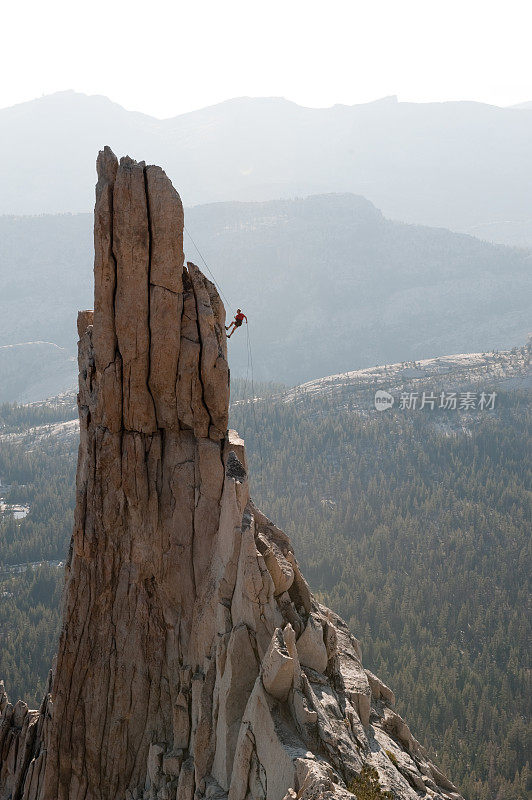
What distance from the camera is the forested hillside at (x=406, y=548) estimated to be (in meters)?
57.8

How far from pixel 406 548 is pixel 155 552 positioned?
74861 mm

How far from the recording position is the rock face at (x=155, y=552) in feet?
60.9

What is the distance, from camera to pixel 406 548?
90688 millimetres

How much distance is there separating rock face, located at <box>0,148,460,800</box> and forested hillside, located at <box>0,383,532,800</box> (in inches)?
1302

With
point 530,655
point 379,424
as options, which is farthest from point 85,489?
point 379,424

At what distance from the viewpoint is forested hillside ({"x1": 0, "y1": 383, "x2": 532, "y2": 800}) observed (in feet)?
190

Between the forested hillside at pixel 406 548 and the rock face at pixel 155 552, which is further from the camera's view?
the forested hillside at pixel 406 548

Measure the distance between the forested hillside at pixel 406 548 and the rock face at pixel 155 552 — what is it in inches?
1302

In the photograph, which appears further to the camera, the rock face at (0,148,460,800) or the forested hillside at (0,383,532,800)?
the forested hillside at (0,383,532,800)

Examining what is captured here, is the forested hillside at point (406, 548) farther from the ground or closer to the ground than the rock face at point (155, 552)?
closer to the ground

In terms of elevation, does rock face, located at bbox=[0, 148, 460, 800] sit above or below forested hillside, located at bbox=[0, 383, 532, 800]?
above

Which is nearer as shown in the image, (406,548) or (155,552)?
(155,552)

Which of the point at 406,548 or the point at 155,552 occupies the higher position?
the point at 155,552

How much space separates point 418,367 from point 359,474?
58.9 m
